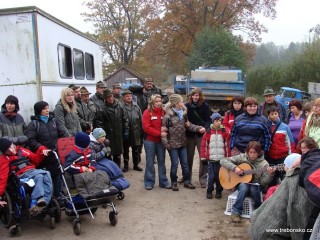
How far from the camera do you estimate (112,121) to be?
Result: 712cm

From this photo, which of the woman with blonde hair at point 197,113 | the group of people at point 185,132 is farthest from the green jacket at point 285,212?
the woman with blonde hair at point 197,113

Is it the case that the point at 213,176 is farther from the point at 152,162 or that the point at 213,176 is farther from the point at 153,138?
the point at 153,138

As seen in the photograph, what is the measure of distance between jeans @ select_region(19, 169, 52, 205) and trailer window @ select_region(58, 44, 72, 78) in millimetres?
2575

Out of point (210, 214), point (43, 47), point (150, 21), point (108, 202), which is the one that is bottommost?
point (210, 214)

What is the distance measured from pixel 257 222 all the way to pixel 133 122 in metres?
4.99

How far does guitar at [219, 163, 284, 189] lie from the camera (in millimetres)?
5113

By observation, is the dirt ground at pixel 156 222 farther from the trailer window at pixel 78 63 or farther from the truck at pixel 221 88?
the truck at pixel 221 88

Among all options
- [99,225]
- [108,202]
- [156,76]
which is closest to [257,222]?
[108,202]

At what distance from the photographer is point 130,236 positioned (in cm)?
444

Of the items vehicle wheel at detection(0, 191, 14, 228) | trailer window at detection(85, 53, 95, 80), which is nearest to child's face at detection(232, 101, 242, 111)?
vehicle wheel at detection(0, 191, 14, 228)

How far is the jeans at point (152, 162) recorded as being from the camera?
20.7ft

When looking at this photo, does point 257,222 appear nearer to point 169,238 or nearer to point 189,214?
point 169,238

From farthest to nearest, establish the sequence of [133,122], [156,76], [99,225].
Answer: [156,76]
[133,122]
[99,225]

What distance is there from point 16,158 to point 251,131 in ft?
11.2
